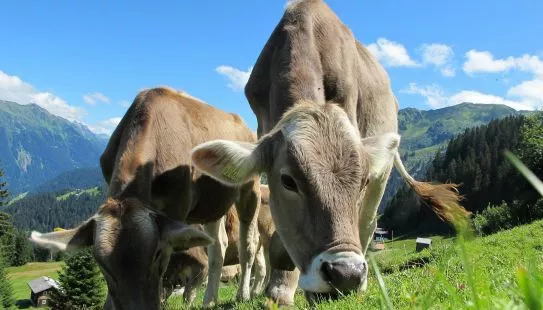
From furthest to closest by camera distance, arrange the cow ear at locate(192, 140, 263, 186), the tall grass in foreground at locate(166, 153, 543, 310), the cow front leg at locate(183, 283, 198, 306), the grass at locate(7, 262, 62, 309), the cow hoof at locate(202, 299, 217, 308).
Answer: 1. the grass at locate(7, 262, 62, 309)
2. the cow front leg at locate(183, 283, 198, 306)
3. the cow hoof at locate(202, 299, 217, 308)
4. the cow ear at locate(192, 140, 263, 186)
5. the tall grass in foreground at locate(166, 153, 543, 310)

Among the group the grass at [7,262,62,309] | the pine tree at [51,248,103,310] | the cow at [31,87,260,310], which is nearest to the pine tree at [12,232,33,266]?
the grass at [7,262,62,309]

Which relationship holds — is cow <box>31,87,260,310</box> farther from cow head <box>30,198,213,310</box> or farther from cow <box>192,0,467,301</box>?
cow <box>192,0,467,301</box>

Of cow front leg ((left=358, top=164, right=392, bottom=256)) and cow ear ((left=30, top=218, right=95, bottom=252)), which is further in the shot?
cow front leg ((left=358, top=164, right=392, bottom=256))

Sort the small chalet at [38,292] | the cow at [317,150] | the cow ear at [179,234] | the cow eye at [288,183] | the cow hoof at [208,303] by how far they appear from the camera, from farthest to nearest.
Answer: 1. the small chalet at [38,292]
2. the cow hoof at [208,303]
3. the cow ear at [179,234]
4. the cow eye at [288,183]
5. the cow at [317,150]

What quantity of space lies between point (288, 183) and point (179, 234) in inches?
62.5

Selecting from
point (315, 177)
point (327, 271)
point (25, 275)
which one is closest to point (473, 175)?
point (25, 275)

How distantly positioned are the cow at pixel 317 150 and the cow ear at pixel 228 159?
11 mm

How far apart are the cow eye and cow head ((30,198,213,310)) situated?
54.8 inches

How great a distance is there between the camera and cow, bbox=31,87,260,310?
17.5 ft

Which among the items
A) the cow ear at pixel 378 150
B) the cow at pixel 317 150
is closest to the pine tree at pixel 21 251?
the cow at pixel 317 150

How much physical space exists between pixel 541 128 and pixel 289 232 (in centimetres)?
6696

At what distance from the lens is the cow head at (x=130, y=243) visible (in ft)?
17.2

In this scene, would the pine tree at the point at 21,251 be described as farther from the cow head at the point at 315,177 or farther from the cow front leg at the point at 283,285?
the cow head at the point at 315,177

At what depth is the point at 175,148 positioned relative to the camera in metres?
7.55
